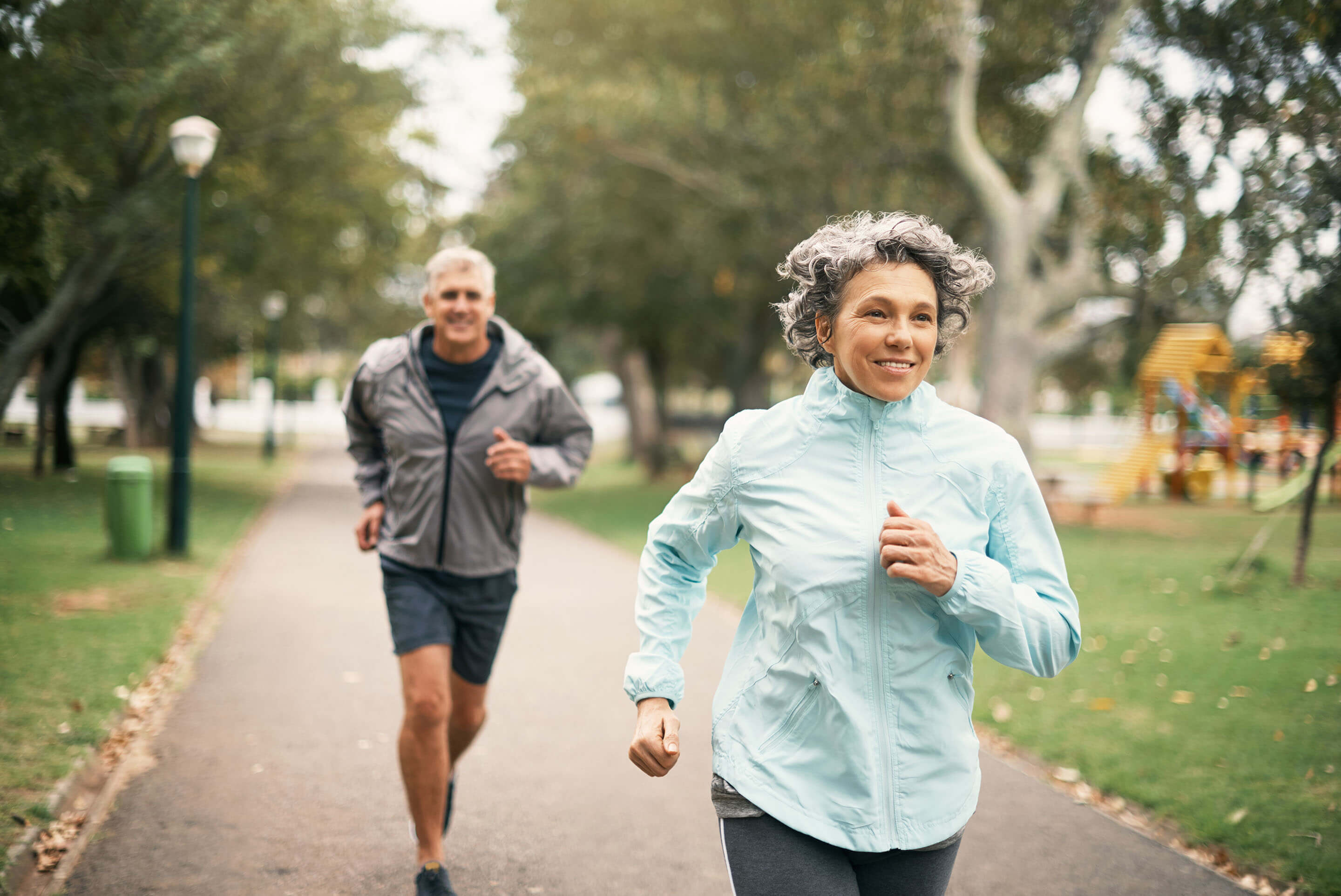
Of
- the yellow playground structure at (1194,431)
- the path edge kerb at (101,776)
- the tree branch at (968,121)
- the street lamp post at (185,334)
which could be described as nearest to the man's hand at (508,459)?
the path edge kerb at (101,776)

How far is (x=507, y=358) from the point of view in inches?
166

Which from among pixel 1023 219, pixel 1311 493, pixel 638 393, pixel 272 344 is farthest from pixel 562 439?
pixel 272 344

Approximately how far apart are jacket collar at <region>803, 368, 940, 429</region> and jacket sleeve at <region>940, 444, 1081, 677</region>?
19cm

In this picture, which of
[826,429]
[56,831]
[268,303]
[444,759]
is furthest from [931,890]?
[268,303]

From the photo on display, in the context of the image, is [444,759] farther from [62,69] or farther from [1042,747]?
[62,69]

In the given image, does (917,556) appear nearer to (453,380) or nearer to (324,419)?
(453,380)

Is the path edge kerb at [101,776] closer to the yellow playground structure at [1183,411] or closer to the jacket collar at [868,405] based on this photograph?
the jacket collar at [868,405]

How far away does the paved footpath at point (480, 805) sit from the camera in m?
4.14

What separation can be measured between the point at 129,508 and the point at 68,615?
9.62ft

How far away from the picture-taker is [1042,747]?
589cm

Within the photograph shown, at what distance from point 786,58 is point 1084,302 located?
5969 mm

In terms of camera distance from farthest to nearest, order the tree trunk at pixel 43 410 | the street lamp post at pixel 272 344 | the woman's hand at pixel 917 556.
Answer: the street lamp post at pixel 272 344 < the tree trunk at pixel 43 410 < the woman's hand at pixel 917 556

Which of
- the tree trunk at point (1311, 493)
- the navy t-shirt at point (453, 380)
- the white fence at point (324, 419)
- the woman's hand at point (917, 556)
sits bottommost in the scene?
the white fence at point (324, 419)

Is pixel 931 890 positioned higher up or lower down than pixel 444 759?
higher up
